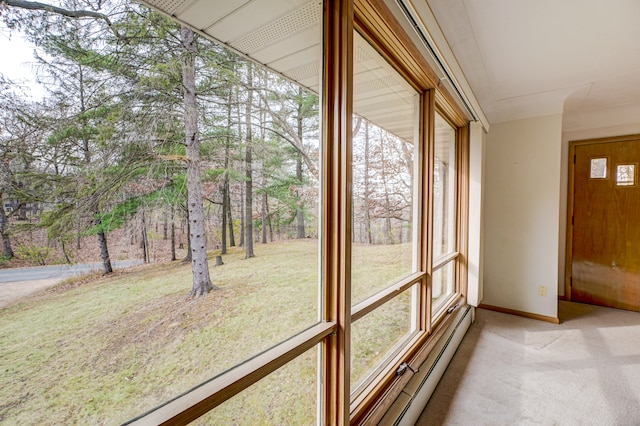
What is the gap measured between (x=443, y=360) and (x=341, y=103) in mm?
1924

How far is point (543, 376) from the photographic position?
6.17 feet

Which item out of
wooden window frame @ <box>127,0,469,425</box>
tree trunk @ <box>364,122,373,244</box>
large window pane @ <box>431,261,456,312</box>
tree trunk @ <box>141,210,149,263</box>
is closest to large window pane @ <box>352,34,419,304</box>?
tree trunk @ <box>364,122,373,244</box>

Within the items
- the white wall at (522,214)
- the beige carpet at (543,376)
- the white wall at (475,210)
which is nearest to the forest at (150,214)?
the beige carpet at (543,376)

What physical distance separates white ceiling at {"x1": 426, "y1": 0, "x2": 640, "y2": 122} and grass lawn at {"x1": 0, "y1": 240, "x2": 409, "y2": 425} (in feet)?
5.02

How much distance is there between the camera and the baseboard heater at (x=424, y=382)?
133 cm

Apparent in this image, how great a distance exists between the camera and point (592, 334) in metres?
2.48

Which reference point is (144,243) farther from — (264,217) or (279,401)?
(279,401)

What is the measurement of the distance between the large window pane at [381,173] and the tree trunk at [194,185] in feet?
2.53

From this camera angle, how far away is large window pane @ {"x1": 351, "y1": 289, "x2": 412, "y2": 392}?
1.39 metres

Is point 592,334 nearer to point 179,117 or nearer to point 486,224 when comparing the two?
point 486,224

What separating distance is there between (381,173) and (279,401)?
4.68 feet

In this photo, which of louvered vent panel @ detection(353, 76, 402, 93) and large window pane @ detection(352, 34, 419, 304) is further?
louvered vent panel @ detection(353, 76, 402, 93)

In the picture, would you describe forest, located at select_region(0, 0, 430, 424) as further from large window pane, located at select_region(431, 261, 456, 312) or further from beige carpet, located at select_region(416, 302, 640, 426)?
large window pane, located at select_region(431, 261, 456, 312)

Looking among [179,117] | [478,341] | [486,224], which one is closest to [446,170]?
[486,224]
